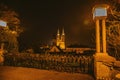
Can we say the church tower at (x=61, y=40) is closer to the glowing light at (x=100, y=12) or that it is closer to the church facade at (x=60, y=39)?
the church facade at (x=60, y=39)

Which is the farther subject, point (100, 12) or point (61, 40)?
point (61, 40)

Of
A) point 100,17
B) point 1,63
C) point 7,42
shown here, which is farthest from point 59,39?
point 100,17

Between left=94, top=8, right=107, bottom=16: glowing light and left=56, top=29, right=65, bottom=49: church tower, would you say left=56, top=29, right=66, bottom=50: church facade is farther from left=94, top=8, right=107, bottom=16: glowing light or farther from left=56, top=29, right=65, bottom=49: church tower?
left=94, top=8, right=107, bottom=16: glowing light

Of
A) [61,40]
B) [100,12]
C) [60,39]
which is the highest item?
[60,39]

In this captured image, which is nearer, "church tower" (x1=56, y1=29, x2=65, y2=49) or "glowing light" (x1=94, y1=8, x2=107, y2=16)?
"glowing light" (x1=94, y1=8, x2=107, y2=16)

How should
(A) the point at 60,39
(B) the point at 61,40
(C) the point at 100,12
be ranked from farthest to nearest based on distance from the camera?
(A) the point at 60,39 < (B) the point at 61,40 < (C) the point at 100,12

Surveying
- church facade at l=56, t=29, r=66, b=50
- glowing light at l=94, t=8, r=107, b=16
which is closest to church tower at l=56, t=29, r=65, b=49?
church facade at l=56, t=29, r=66, b=50

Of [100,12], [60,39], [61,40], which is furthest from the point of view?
[60,39]

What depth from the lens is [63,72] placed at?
11.7 m

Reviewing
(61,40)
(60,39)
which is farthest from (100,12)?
(60,39)

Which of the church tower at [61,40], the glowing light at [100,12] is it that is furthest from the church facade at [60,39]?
the glowing light at [100,12]

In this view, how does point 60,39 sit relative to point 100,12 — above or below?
above

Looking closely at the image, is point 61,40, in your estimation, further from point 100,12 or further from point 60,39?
point 100,12

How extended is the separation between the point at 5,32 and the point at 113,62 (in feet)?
48.9
